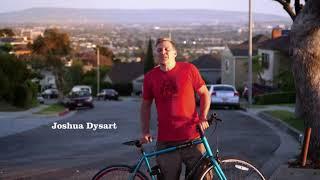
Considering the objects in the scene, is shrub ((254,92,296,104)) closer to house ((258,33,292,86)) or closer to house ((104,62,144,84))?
house ((258,33,292,86))

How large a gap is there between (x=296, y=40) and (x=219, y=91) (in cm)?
2409

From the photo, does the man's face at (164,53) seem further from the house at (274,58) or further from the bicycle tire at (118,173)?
the house at (274,58)

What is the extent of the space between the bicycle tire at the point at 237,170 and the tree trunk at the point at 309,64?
13.5 ft

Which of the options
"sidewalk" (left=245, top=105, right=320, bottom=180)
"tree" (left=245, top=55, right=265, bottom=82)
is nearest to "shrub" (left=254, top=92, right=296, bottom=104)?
"tree" (left=245, top=55, right=265, bottom=82)

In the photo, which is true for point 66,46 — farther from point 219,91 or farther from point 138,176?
point 138,176

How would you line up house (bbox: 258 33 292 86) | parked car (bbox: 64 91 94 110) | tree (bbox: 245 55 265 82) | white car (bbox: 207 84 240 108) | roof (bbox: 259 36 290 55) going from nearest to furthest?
white car (bbox: 207 84 240 108)
parked car (bbox: 64 91 94 110)
roof (bbox: 259 36 290 55)
house (bbox: 258 33 292 86)
tree (bbox: 245 55 265 82)

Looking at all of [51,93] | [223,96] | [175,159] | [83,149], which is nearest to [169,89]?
[175,159]

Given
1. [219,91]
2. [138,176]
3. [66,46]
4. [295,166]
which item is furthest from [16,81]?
[66,46]

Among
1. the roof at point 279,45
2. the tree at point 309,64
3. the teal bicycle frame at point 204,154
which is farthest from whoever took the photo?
the roof at point 279,45

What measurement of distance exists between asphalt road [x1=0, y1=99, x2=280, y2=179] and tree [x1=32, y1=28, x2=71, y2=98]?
54744 millimetres

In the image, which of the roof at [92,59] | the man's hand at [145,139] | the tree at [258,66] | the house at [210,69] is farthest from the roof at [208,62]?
the man's hand at [145,139]

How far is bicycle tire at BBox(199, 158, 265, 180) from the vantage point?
660 centimetres

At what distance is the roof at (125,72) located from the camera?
102 meters

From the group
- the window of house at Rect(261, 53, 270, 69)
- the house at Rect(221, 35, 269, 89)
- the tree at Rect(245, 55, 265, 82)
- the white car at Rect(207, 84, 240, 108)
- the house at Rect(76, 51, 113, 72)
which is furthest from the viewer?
the house at Rect(76, 51, 113, 72)
